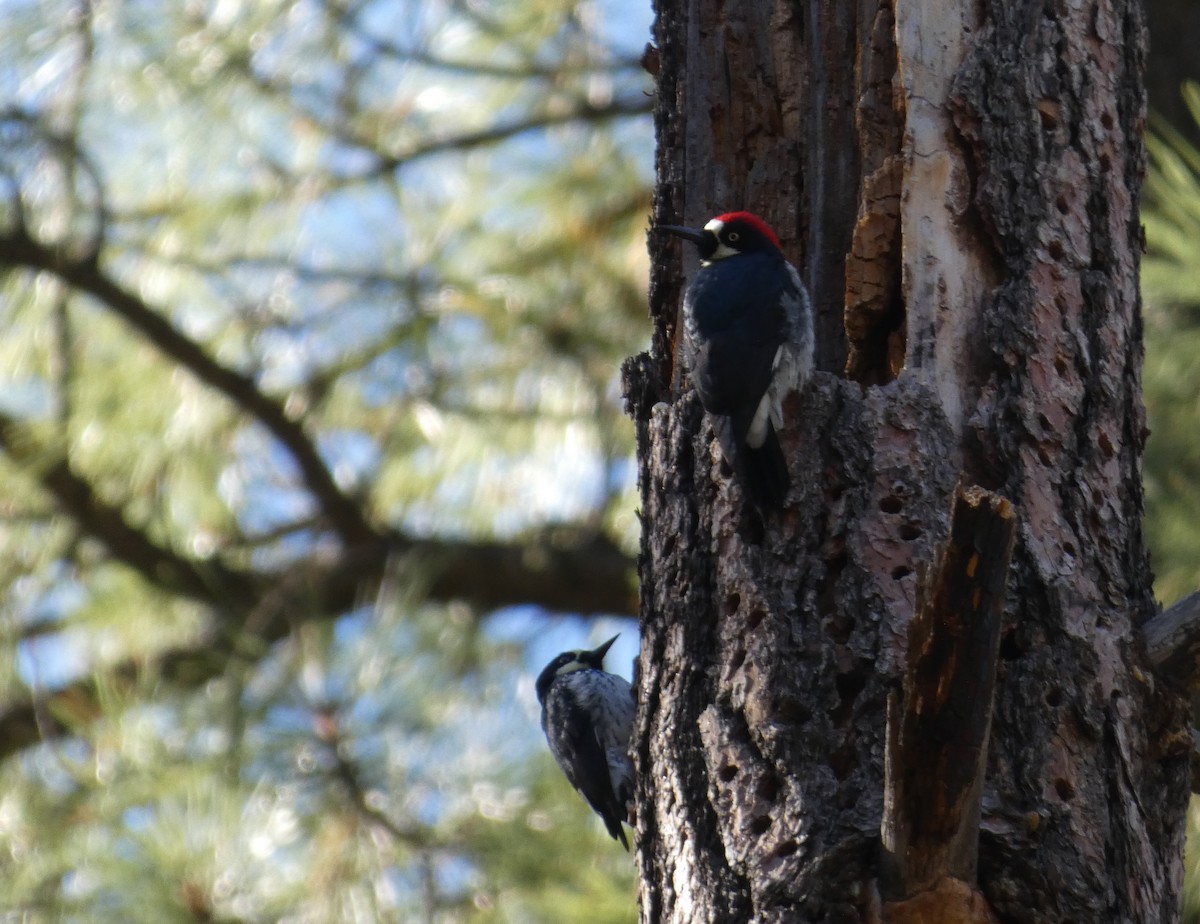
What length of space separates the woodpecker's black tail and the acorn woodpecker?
1635 millimetres

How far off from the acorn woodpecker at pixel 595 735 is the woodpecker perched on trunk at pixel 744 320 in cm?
140

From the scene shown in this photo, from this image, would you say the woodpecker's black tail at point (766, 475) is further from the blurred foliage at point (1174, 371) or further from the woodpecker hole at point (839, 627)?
the blurred foliage at point (1174, 371)

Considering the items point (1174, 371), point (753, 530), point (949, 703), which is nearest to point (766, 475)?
point (753, 530)

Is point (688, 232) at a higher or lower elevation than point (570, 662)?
higher

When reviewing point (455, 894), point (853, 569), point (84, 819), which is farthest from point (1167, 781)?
point (84, 819)

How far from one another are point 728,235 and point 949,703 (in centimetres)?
116

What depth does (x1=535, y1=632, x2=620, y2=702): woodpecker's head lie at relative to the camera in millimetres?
4254

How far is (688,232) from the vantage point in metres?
2.44

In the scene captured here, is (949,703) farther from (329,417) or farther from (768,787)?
(329,417)

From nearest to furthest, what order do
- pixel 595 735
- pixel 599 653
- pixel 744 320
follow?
pixel 744 320 → pixel 595 735 → pixel 599 653

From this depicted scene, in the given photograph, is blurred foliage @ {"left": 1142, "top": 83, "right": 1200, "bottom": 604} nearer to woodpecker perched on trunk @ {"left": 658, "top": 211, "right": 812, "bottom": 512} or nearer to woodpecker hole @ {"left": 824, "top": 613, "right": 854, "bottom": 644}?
woodpecker perched on trunk @ {"left": 658, "top": 211, "right": 812, "bottom": 512}

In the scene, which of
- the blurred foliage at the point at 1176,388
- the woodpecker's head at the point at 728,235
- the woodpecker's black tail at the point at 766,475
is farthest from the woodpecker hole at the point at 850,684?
the blurred foliage at the point at 1176,388

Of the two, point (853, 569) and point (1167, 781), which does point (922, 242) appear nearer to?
point (853, 569)

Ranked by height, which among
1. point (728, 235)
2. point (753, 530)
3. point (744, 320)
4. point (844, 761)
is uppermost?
point (728, 235)
